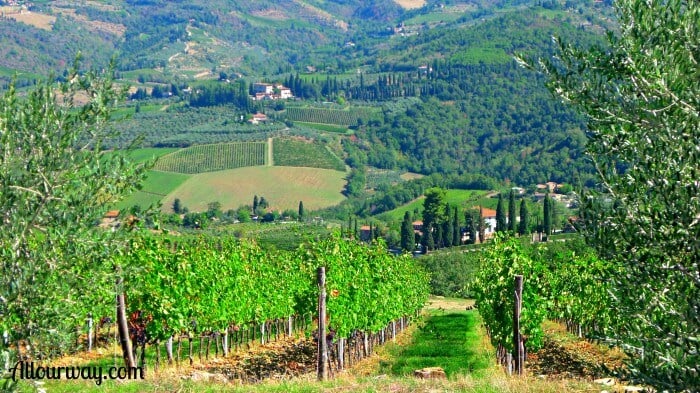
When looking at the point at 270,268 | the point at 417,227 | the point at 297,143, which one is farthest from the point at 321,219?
the point at 270,268

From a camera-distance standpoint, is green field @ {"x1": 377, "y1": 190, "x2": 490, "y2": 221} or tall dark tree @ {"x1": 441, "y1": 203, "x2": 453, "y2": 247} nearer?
tall dark tree @ {"x1": 441, "y1": 203, "x2": 453, "y2": 247}

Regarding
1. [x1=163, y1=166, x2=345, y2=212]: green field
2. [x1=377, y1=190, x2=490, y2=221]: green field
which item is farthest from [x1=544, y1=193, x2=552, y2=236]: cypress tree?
[x1=163, y1=166, x2=345, y2=212]: green field

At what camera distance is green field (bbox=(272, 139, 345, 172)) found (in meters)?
181

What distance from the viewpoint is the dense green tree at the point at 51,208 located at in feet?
30.1

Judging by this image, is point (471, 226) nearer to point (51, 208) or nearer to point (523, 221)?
point (523, 221)

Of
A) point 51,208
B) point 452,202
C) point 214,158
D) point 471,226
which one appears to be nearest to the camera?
point 51,208

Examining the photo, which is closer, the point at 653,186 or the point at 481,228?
the point at 653,186

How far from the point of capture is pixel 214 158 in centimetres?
18225

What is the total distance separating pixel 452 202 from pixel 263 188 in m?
36.9

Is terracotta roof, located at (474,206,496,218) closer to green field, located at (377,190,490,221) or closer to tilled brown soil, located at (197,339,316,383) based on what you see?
green field, located at (377,190,490,221)

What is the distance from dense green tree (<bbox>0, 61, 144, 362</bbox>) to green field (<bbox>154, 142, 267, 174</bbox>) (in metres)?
161

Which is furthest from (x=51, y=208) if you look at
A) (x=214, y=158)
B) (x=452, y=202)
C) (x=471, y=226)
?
(x=214, y=158)

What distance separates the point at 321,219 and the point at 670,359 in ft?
463

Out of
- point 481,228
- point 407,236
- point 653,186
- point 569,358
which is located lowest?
point 407,236
